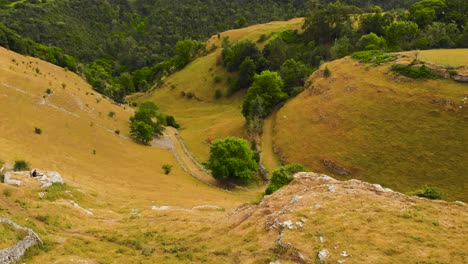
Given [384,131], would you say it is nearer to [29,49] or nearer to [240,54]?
[240,54]

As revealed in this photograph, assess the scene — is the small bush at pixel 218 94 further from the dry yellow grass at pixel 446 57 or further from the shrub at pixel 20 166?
the shrub at pixel 20 166

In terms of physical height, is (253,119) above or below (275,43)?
below

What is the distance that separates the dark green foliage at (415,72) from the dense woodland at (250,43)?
17.8 m

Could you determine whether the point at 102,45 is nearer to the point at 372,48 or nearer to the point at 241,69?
the point at 241,69

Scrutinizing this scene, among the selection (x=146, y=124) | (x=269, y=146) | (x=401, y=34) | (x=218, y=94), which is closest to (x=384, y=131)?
(x=269, y=146)

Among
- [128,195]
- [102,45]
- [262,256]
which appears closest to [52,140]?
[128,195]

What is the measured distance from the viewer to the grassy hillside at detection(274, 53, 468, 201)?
51781mm

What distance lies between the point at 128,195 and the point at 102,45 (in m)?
162

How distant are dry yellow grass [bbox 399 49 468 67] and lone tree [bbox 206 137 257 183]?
33.7 m

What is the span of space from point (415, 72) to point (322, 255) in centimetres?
5247

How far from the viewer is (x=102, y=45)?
187 meters

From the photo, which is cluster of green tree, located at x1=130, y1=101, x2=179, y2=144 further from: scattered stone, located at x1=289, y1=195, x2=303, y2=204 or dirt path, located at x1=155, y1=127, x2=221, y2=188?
scattered stone, located at x1=289, y1=195, x2=303, y2=204

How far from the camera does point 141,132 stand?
7006 cm

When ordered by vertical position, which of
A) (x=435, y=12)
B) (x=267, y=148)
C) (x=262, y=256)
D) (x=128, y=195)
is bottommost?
(x=267, y=148)
